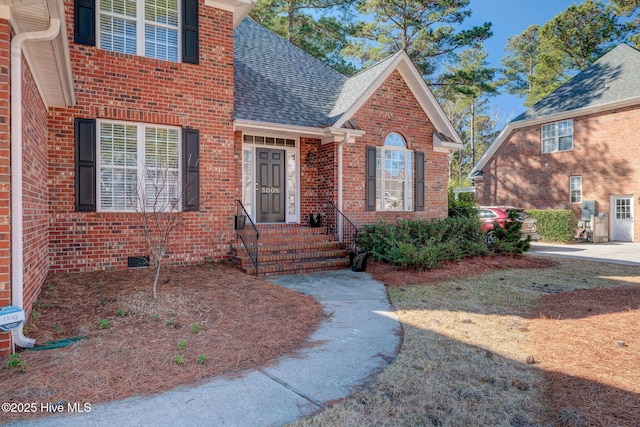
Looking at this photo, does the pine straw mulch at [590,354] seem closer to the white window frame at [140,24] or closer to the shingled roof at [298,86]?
the shingled roof at [298,86]

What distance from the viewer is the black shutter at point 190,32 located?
803 centimetres

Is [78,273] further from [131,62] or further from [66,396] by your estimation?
[66,396]

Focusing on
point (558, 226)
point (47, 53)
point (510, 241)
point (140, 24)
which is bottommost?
point (510, 241)

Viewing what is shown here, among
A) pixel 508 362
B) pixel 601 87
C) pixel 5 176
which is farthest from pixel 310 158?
pixel 601 87

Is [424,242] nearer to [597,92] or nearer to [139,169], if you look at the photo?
[139,169]

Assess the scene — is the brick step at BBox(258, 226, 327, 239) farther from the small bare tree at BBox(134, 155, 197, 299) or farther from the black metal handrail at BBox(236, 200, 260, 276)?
the small bare tree at BBox(134, 155, 197, 299)

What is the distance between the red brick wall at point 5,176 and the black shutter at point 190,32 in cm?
469

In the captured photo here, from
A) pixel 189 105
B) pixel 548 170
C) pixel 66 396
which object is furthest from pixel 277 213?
pixel 548 170

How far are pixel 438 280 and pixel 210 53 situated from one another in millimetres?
6755

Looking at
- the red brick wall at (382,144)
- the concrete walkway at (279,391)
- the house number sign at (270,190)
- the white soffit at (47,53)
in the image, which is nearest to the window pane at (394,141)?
the red brick wall at (382,144)

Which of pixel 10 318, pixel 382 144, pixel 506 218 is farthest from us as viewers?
pixel 506 218

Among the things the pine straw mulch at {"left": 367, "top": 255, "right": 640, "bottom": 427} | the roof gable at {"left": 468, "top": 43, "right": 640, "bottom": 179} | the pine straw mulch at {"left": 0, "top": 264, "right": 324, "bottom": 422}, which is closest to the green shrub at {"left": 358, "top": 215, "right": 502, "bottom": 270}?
the pine straw mulch at {"left": 367, "top": 255, "right": 640, "bottom": 427}

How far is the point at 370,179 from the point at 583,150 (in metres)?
13.3

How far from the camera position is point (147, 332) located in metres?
4.26
